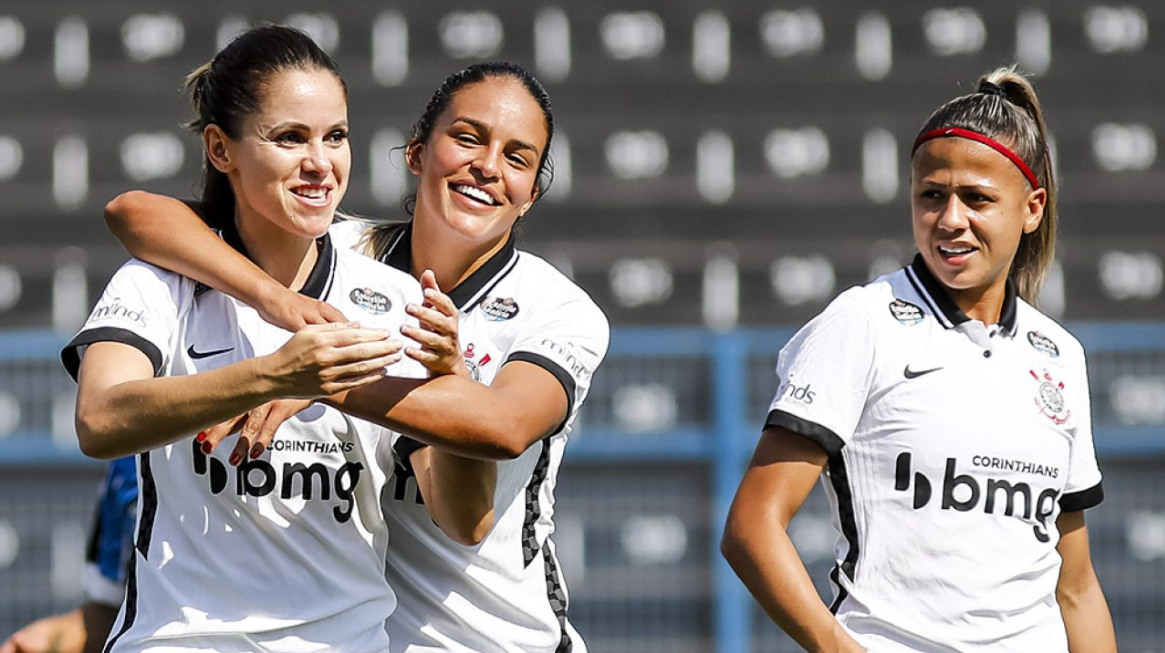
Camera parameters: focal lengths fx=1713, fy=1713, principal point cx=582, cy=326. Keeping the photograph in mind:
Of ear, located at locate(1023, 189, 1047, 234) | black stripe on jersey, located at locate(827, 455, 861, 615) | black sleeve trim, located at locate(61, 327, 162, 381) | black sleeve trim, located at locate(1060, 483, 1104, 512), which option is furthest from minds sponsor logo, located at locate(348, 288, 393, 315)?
black sleeve trim, located at locate(1060, 483, 1104, 512)

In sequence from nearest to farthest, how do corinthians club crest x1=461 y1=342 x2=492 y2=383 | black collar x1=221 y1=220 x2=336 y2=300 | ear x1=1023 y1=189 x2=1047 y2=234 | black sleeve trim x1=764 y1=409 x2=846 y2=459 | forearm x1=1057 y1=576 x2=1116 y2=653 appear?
1. black collar x1=221 y1=220 x2=336 y2=300
2. black sleeve trim x1=764 y1=409 x2=846 y2=459
3. corinthians club crest x1=461 y1=342 x2=492 y2=383
4. ear x1=1023 y1=189 x2=1047 y2=234
5. forearm x1=1057 y1=576 x2=1116 y2=653

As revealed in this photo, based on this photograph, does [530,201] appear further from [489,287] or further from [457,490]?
[457,490]

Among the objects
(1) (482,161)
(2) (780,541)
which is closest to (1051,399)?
(2) (780,541)

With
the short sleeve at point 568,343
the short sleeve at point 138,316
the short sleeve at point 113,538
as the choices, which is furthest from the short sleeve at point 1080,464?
the short sleeve at point 113,538

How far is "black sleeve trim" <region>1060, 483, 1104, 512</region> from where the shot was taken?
3119mm

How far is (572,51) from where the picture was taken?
8.34m

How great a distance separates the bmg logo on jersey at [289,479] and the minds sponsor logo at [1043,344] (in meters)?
1.26

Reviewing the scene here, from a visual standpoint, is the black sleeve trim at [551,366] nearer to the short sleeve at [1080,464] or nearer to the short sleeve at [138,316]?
the short sleeve at [138,316]

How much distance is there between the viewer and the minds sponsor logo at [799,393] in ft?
9.33

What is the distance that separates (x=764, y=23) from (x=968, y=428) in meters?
5.74

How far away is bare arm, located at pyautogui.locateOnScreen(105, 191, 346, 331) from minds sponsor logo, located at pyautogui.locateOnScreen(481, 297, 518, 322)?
1.52 feet

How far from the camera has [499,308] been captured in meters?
2.99

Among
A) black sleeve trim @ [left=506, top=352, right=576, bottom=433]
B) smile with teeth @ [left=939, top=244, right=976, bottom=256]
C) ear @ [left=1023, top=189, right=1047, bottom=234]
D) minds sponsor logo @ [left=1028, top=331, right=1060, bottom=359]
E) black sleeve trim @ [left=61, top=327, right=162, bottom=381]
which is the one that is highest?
ear @ [left=1023, top=189, right=1047, bottom=234]

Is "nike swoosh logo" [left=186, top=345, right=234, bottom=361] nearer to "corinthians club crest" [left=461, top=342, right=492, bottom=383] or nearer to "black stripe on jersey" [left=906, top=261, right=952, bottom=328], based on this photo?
"corinthians club crest" [left=461, top=342, right=492, bottom=383]
